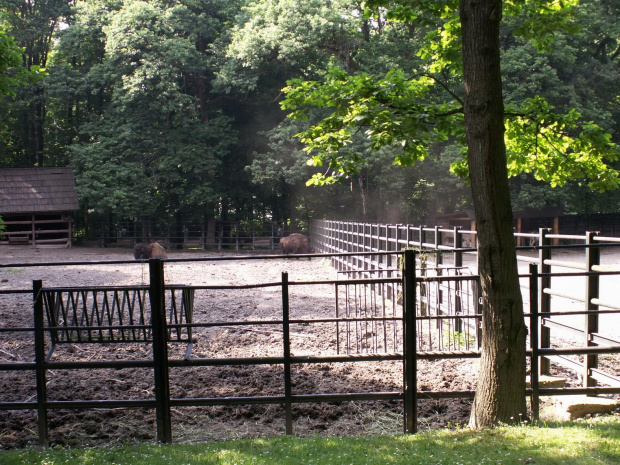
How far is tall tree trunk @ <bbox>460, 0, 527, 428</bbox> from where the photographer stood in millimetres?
5102

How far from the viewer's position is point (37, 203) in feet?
105

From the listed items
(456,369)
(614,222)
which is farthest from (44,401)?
(614,222)

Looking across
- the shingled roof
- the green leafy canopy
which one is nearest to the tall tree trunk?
the green leafy canopy

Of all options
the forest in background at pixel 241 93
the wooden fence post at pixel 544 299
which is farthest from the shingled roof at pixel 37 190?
the wooden fence post at pixel 544 299

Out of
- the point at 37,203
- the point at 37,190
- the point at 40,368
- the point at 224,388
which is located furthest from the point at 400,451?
the point at 37,190

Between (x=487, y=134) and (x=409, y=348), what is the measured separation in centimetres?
192

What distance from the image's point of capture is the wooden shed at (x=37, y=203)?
104ft

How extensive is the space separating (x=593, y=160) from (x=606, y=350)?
186cm

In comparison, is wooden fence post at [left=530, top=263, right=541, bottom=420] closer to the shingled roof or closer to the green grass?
the green grass

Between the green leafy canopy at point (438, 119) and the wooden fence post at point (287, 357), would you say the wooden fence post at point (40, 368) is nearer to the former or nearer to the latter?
the wooden fence post at point (287, 357)

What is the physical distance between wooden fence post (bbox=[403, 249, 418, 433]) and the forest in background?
942 inches

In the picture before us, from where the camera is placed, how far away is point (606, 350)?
5.61m

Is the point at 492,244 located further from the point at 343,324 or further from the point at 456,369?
the point at 343,324

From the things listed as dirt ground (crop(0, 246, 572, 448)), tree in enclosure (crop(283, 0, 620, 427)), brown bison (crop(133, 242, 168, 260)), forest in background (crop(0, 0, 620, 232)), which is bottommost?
dirt ground (crop(0, 246, 572, 448))
